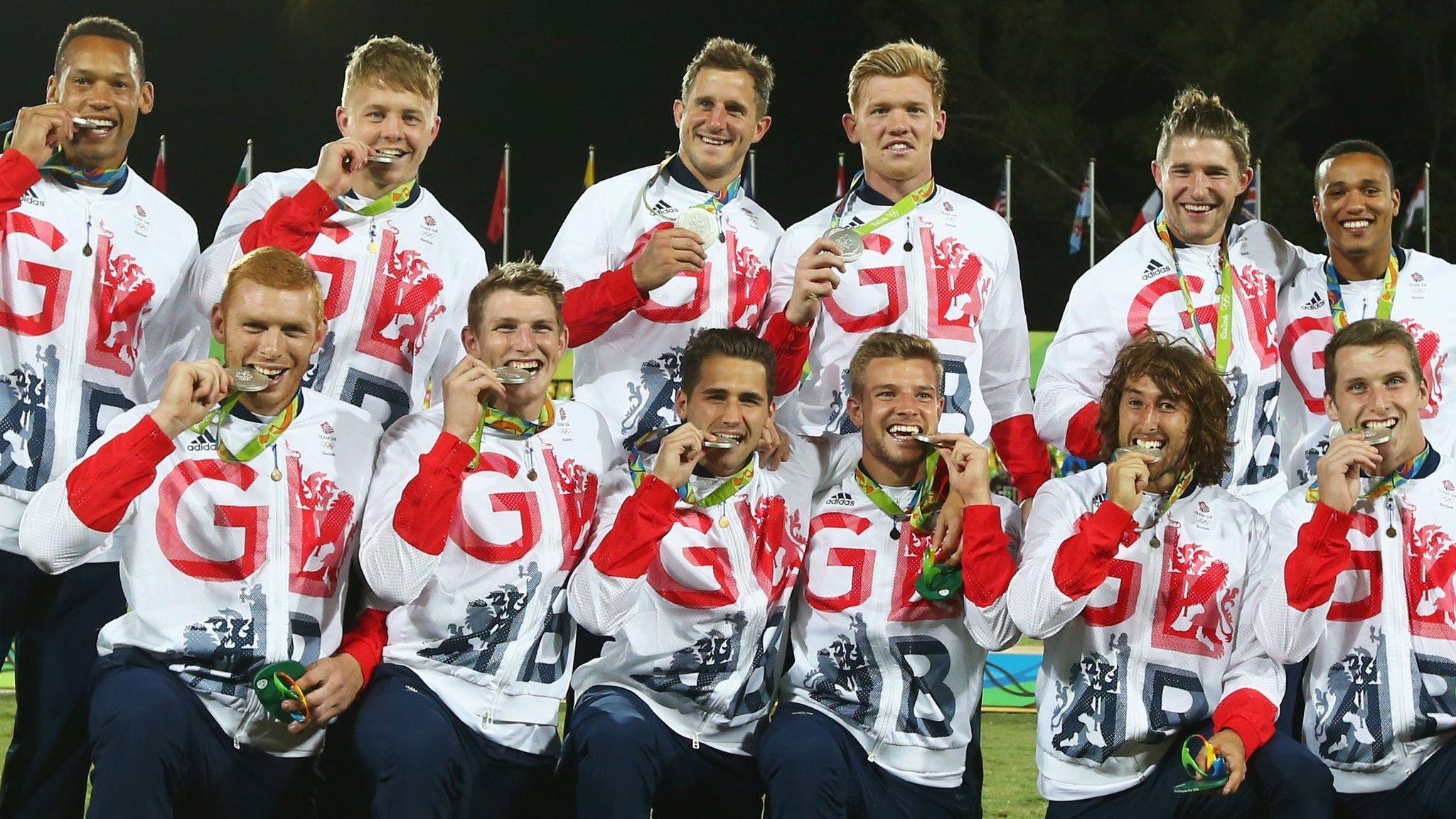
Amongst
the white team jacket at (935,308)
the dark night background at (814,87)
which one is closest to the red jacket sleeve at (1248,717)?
the white team jacket at (935,308)

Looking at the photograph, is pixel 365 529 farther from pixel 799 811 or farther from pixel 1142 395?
pixel 1142 395

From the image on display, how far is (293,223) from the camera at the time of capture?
13.8 feet

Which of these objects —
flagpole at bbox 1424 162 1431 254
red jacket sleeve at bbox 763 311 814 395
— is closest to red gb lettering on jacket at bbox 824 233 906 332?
red jacket sleeve at bbox 763 311 814 395

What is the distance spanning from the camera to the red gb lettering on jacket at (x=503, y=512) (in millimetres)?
3867

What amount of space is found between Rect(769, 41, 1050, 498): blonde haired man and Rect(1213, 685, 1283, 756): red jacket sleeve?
0.99 m

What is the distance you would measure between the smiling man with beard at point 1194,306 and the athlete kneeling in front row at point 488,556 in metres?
1.47

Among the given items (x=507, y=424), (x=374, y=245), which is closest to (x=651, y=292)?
(x=507, y=424)

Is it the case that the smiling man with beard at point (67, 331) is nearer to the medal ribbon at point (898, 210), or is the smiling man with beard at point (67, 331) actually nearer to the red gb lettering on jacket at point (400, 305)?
the red gb lettering on jacket at point (400, 305)

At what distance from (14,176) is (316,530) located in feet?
4.17

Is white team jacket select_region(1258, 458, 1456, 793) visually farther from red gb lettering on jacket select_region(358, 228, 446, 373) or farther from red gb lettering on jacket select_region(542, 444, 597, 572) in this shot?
red gb lettering on jacket select_region(358, 228, 446, 373)

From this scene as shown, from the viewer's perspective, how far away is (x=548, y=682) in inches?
153

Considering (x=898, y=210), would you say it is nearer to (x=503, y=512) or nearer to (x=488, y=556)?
(x=503, y=512)

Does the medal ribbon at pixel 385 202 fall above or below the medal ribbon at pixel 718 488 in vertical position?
above

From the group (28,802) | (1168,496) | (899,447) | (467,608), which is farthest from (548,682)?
(1168,496)
